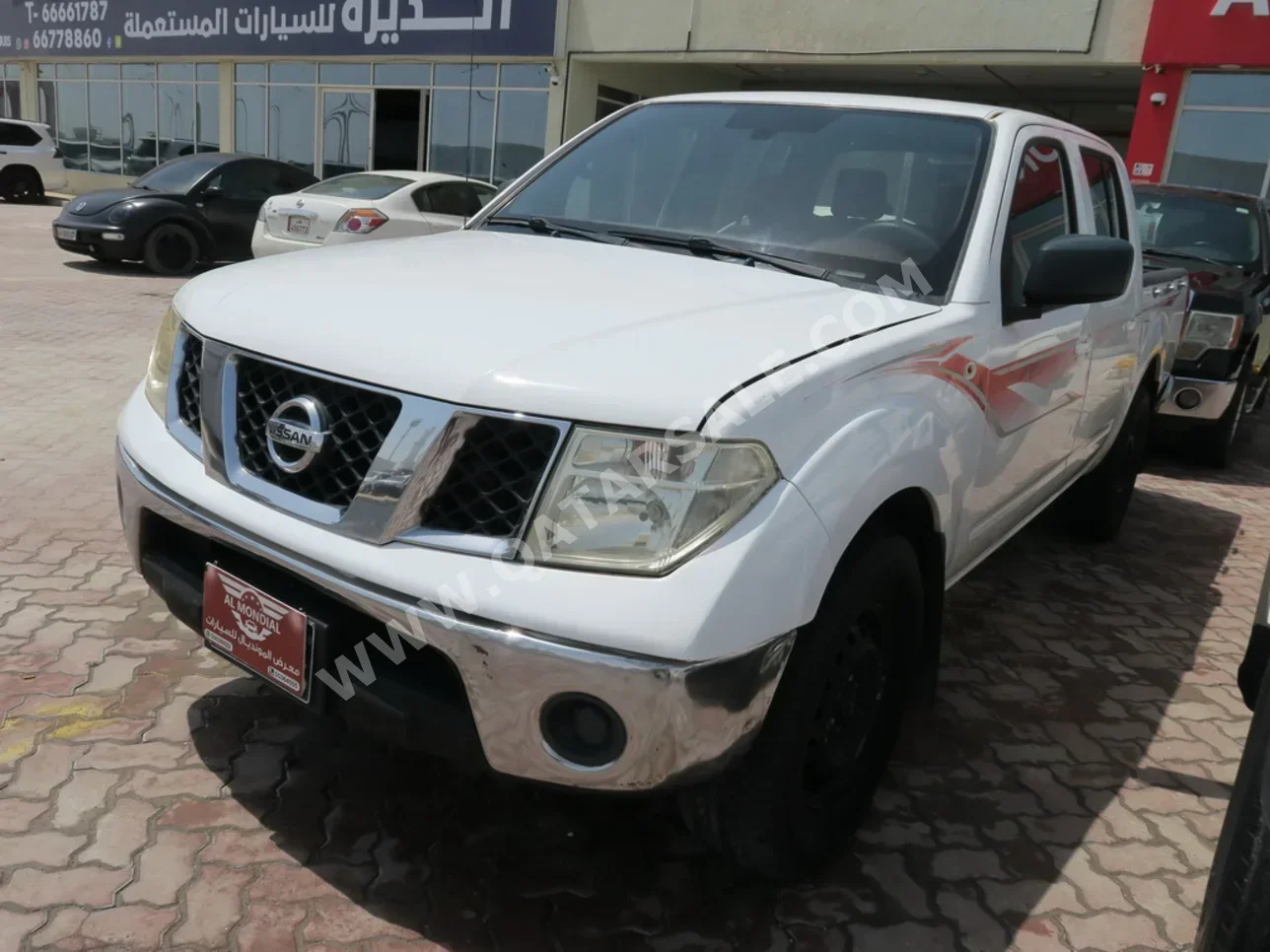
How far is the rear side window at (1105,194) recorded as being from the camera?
12.5ft

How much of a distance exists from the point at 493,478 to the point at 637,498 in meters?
0.26

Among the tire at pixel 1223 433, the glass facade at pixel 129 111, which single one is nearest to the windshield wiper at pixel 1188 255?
the tire at pixel 1223 433

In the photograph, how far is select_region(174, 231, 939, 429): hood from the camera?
1.83 m

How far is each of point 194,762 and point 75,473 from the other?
105 inches

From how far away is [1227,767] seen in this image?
121 inches

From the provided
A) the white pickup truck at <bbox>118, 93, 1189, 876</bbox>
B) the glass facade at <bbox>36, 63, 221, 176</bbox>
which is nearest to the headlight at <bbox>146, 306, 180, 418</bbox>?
the white pickup truck at <bbox>118, 93, 1189, 876</bbox>

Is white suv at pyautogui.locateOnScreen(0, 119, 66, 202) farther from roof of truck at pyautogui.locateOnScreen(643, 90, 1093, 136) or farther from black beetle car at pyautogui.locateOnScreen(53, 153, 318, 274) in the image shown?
roof of truck at pyautogui.locateOnScreen(643, 90, 1093, 136)

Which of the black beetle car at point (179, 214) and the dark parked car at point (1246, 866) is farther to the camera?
the black beetle car at point (179, 214)

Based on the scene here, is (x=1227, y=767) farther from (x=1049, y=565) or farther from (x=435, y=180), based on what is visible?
(x=435, y=180)

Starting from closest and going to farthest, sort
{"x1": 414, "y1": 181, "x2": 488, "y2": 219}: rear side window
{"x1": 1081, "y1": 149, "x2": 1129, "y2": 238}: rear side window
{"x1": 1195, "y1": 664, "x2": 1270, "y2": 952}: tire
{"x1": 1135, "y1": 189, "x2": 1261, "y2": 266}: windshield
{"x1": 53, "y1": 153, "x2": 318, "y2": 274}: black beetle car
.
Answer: {"x1": 1195, "y1": 664, "x2": 1270, "y2": 952}: tire < {"x1": 1081, "y1": 149, "x2": 1129, "y2": 238}: rear side window < {"x1": 1135, "y1": 189, "x2": 1261, "y2": 266}: windshield < {"x1": 414, "y1": 181, "x2": 488, "y2": 219}: rear side window < {"x1": 53, "y1": 153, "x2": 318, "y2": 274}: black beetle car

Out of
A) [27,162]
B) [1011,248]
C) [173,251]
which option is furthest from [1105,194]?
[27,162]

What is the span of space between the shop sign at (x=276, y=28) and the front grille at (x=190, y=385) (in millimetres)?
16006

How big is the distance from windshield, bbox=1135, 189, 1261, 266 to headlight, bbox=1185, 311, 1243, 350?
96 centimetres

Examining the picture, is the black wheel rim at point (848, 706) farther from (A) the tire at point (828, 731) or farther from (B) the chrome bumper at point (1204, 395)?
(B) the chrome bumper at point (1204, 395)
